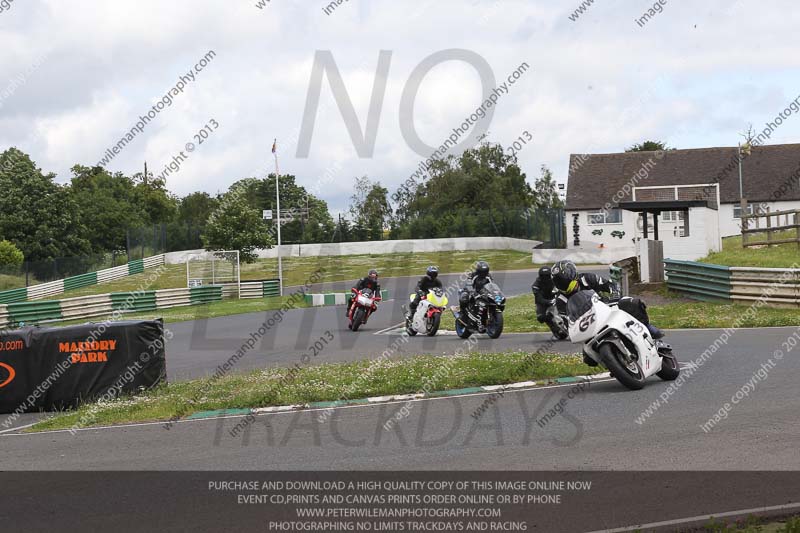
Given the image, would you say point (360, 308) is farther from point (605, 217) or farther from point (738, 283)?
point (605, 217)

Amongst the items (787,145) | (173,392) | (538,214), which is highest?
(787,145)

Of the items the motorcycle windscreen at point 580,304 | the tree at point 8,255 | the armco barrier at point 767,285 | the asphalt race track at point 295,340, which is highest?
the tree at point 8,255

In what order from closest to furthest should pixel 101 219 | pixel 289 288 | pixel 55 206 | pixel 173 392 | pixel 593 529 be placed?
pixel 593 529
pixel 173 392
pixel 289 288
pixel 55 206
pixel 101 219

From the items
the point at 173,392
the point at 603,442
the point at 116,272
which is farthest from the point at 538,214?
the point at 603,442

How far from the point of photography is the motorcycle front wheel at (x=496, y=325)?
18703 mm

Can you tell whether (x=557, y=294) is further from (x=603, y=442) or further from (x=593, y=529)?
(x=593, y=529)

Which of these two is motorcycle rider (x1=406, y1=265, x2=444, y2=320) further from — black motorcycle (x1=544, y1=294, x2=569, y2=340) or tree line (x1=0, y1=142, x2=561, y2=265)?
tree line (x1=0, y1=142, x2=561, y2=265)

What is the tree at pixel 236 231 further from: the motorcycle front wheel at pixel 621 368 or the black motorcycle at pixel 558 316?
the motorcycle front wheel at pixel 621 368

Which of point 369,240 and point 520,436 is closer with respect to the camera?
point 520,436

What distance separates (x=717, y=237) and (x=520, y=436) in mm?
26189

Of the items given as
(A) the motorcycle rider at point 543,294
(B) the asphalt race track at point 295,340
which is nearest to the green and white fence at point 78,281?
(B) the asphalt race track at point 295,340

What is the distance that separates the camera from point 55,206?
6266 cm

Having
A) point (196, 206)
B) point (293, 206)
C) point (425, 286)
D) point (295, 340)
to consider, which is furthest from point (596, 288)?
point (196, 206)

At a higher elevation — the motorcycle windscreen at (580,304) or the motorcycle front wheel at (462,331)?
the motorcycle windscreen at (580,304)
